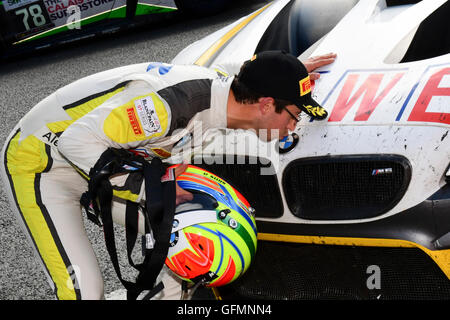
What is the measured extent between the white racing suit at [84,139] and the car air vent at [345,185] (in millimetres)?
457

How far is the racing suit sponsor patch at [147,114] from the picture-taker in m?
2.22

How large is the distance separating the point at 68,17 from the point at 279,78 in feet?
17.8

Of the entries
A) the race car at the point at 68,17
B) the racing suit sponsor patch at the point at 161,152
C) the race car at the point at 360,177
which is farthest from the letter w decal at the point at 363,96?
the race car at the point at 68,17

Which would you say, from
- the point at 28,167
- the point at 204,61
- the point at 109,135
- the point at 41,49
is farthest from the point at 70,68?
the point at 109,135

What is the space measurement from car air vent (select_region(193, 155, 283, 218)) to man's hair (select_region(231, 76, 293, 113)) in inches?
12.8

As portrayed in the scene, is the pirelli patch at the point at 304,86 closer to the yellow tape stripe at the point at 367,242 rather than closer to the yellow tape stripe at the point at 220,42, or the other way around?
the yellow tape stripe at the point at 367,242

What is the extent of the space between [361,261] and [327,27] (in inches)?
64.1

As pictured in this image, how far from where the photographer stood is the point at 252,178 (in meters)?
2.63

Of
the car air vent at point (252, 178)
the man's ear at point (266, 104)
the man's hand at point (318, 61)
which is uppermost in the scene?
the man's ear at point (266, 104)

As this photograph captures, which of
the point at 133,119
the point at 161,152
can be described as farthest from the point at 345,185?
the point at 133,119

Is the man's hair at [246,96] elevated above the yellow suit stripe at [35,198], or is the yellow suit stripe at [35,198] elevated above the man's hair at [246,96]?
the man's hair at [246,96]

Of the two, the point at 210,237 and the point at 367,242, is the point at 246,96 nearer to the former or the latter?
the point at 210,237

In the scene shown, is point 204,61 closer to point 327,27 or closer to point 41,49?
point 327,27

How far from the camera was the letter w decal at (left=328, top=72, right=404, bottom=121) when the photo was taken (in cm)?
242
